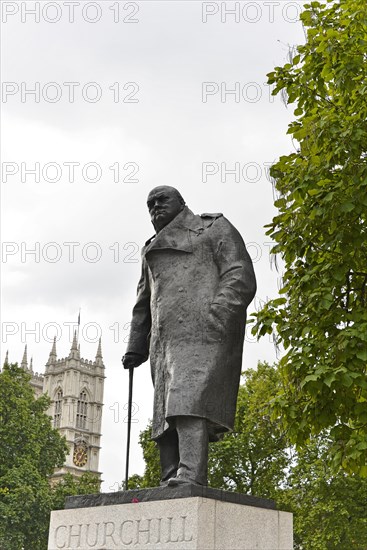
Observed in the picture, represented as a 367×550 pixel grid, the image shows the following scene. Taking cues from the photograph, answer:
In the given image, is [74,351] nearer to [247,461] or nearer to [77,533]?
[247,461]

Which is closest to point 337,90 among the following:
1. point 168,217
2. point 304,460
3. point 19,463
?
point 168,217

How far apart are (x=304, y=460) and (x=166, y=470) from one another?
24.8 m

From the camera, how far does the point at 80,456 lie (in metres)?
142

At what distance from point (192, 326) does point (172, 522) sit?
163 cm

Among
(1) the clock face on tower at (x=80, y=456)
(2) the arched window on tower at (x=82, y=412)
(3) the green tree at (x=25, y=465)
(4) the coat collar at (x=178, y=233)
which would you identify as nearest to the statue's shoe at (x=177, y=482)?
(4) the coat collar at (x=178, y=233)

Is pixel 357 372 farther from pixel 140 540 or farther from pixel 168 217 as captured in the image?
pixel 140 540

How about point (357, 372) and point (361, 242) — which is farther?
point (361, 242)

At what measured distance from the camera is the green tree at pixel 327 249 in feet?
39.1

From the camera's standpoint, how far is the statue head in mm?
7852

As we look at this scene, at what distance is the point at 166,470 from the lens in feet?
23.6

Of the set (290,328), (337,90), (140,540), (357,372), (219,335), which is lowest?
(140,540)

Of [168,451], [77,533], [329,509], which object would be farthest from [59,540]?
[329,509]

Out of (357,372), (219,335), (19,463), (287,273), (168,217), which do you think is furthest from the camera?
(19,463)

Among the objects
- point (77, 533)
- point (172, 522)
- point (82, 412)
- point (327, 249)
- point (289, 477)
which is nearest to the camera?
point (172, 522)
